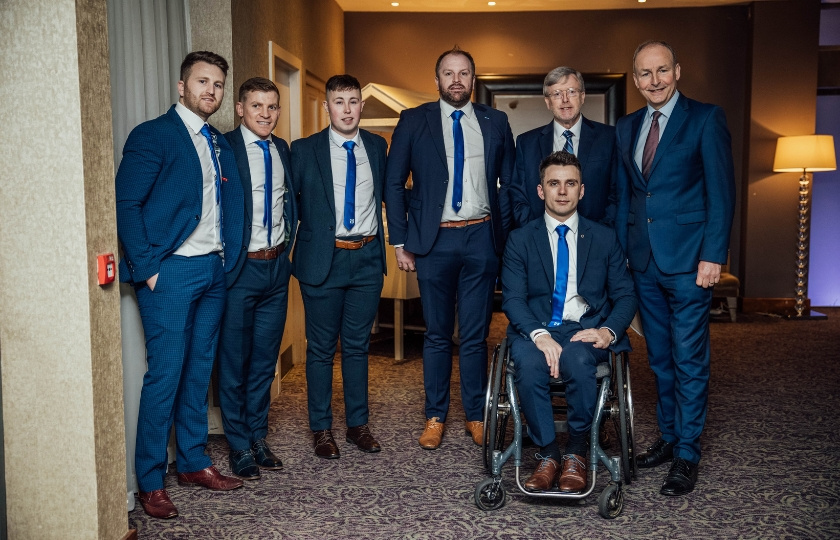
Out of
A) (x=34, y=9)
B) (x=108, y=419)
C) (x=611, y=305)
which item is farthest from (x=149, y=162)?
(x=611, y=305)

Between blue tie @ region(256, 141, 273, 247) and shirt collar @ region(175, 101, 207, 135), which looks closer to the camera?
shirt collar @ region(175, 101, 207, 135)

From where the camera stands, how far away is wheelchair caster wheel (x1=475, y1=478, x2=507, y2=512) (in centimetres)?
301

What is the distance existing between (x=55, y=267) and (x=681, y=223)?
238 cm

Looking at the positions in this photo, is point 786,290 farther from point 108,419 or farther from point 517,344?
point 108,419

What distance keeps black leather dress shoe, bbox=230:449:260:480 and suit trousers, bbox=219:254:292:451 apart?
33mm

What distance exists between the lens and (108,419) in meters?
2.54

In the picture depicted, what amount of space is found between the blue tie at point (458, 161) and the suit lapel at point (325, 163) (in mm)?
574

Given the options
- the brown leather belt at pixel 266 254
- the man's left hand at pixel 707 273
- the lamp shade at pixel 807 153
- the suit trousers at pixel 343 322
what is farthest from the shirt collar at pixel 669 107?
the lamp shade at pixel 807 153

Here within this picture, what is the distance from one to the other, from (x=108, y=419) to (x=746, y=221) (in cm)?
719

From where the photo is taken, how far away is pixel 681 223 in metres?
3.23

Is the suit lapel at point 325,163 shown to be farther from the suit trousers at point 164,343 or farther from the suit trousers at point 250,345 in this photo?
the suit trousers at point 164,343

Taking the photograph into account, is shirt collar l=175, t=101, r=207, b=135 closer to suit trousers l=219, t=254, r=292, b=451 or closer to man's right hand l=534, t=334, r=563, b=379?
suit trousers l=219, t=254, r=292, b=451

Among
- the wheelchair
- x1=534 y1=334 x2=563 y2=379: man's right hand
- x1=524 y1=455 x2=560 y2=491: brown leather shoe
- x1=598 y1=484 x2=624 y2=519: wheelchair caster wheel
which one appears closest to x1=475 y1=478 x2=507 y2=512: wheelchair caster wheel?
the wheelchair

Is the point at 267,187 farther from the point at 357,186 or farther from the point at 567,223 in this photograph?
the point at 567,223
